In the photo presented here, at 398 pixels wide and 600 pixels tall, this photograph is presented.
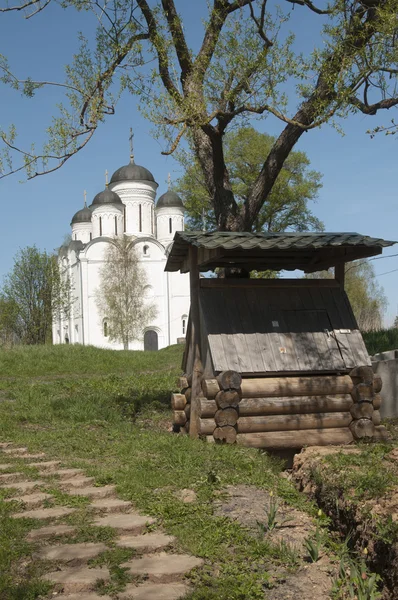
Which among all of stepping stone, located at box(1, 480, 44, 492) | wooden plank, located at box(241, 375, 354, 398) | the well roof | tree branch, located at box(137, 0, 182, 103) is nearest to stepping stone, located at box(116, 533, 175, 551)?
stepping stone, located at box(1, 480, 44, 492)

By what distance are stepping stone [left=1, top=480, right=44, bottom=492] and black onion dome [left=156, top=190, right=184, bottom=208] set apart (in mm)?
48453

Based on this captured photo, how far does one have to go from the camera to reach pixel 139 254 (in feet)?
170

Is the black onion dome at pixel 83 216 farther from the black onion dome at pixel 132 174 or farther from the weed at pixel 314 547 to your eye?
the weed at pixel 314 547

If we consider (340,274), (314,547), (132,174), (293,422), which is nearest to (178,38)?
(340,274)

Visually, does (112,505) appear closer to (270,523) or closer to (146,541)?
(146,541)

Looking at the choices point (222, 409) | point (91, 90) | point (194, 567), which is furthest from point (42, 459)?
point (91, 90)

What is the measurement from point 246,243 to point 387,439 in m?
3.21

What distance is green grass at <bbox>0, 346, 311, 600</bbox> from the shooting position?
16.1 ft

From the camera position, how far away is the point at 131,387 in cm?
1555

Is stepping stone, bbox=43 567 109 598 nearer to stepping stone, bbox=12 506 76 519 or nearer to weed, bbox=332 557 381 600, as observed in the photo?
stepping stone, bbox=12 506 76 519

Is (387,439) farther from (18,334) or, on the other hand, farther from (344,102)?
(18,334)

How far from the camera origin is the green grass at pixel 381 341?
1573cm

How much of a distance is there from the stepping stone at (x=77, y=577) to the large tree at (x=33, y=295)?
3812cm

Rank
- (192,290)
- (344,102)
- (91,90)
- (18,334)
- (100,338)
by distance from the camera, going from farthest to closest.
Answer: (100,338) < (18,334) < (91,90) < (344,102) < (192,290)
